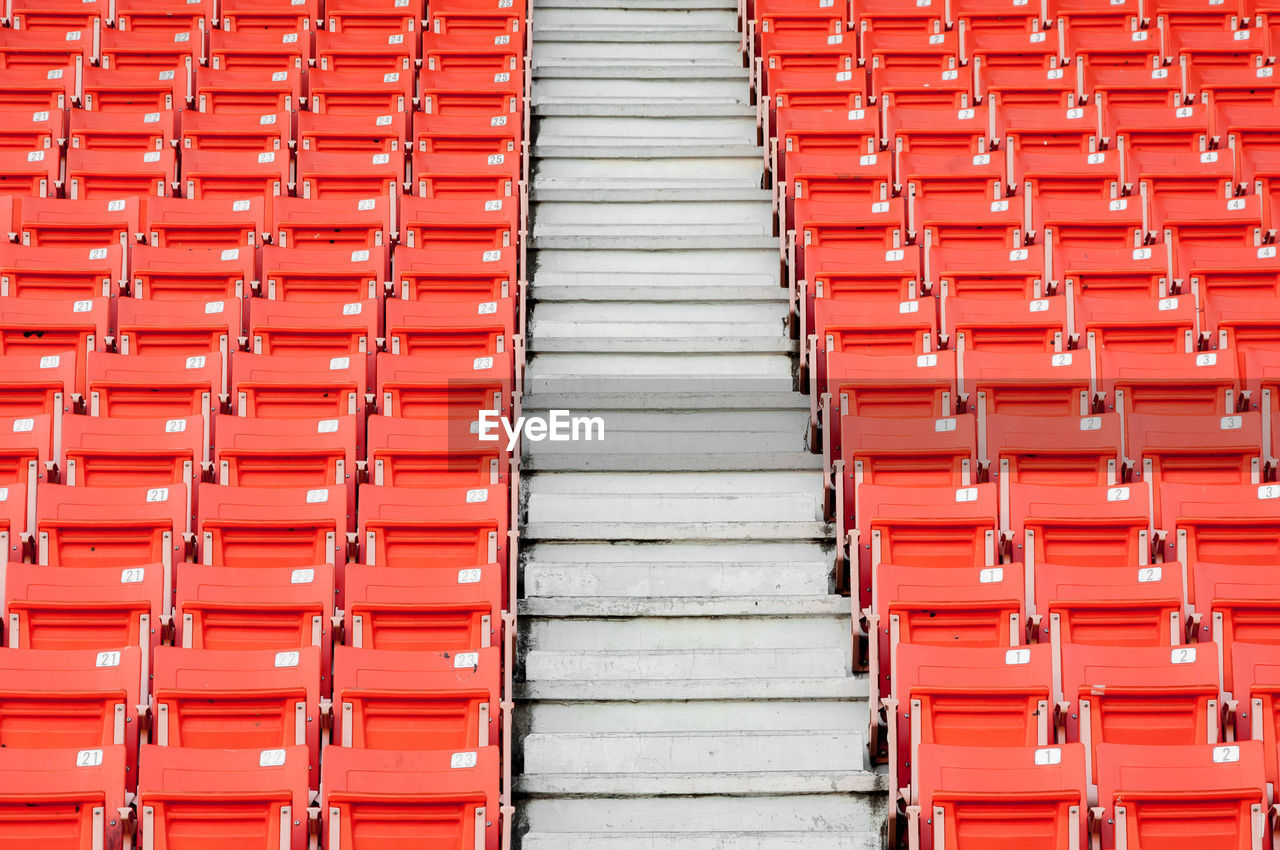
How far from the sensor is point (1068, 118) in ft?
15.2

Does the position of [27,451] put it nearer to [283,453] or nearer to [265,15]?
[283,453]

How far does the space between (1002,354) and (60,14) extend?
3654mm

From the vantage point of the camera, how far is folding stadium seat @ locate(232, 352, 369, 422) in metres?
3.56

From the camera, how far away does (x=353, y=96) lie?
4.83 meters

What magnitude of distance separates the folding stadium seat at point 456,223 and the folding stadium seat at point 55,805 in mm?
2030

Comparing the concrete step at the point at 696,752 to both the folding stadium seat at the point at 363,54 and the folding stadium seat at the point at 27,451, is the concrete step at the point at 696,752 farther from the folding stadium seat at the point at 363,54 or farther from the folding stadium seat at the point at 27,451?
the folding stadium seat at the point at 363,54

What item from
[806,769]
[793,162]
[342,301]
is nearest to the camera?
[806,769]

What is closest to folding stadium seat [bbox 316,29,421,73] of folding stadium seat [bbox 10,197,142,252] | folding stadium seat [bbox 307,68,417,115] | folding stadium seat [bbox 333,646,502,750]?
folding stadium seat [bbox 307,68,417,115]

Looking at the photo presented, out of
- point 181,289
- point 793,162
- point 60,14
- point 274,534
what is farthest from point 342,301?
point 60,14

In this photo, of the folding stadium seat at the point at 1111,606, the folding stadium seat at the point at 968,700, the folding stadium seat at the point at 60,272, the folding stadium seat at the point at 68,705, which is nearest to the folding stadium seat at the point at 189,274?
the folding stadium seat at the point at 60,272

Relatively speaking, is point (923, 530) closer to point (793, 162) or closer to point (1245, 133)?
point (793, 162)

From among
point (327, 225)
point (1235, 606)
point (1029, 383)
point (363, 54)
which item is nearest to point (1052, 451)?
point (1029, 383)

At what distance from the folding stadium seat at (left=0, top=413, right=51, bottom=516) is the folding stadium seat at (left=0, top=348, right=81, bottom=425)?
13cm

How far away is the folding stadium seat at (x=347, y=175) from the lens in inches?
173
